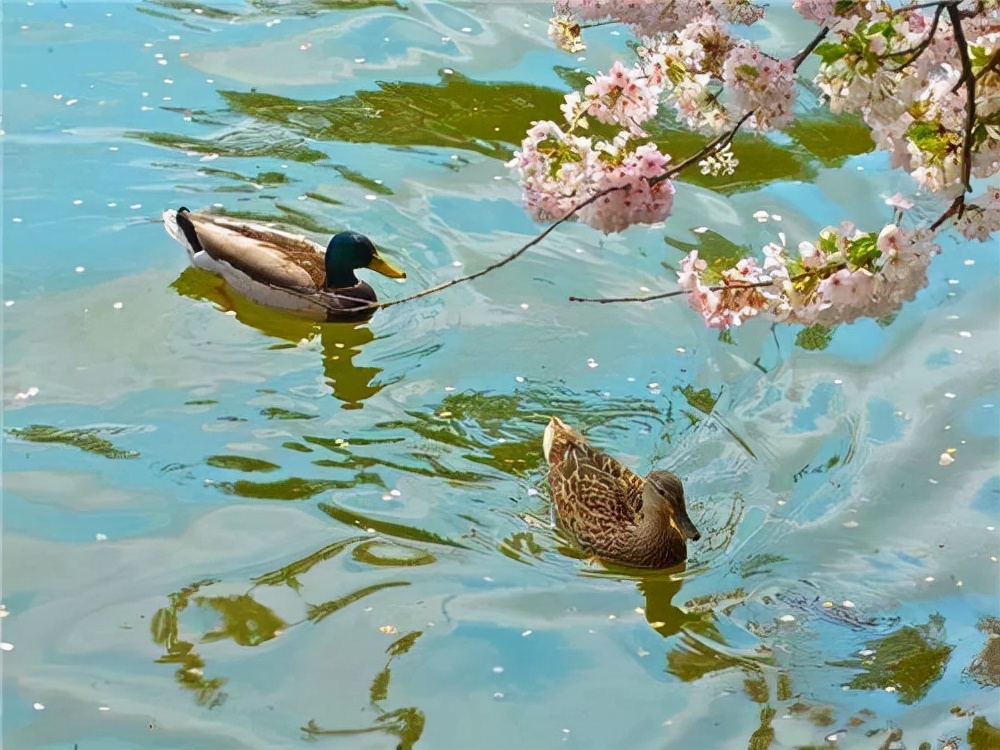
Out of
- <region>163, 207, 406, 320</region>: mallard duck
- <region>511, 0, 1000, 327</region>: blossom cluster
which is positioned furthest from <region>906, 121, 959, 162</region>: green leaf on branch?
<region>163, 207, 406, 320</region>: mallard duck

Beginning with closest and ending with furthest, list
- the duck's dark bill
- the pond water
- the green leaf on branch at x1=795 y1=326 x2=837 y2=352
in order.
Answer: the pond water, the duck's dark bill, the green leaf on branch at x1=795 y1=326 x2=837 y2=352

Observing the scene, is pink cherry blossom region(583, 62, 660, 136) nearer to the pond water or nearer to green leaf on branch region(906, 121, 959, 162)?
green leaf on branch region(906, 121, 959, 162)

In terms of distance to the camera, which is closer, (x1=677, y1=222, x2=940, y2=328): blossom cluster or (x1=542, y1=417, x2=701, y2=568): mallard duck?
(x1=677, y1=222, x2=940, y2=328): blossom cluster

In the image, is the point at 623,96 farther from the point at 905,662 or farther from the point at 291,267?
the point at 291,267

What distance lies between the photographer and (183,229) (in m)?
7.91

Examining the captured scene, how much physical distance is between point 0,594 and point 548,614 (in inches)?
85.9

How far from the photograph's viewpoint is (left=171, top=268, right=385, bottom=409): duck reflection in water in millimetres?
7219

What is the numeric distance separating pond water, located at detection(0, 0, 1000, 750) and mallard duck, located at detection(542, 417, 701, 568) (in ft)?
0.37

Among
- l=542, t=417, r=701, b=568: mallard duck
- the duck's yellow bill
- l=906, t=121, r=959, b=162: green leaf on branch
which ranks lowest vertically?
the duck's yellow bill

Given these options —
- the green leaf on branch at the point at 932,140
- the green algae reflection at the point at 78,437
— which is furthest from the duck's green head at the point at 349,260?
the green leaf on branch at the point at 932,140

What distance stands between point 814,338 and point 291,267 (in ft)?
9.38

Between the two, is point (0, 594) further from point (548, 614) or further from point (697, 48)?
point (697, 48)

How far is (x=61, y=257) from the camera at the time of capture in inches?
309

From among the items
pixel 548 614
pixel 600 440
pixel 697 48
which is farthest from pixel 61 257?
pixel 697 48
